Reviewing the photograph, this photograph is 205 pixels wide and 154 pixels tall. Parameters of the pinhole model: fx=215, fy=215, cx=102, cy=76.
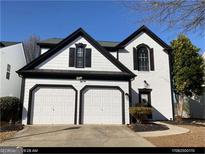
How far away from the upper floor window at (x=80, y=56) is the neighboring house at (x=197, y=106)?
1100 cm

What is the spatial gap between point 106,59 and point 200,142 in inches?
324

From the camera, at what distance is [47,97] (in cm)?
1382

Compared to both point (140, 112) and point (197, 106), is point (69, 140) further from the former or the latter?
point (197, 106)

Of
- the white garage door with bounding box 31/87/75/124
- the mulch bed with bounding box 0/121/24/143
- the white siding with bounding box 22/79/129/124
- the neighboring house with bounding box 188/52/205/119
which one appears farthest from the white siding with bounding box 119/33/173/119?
the mulch bed with bounding box 0/121/24/143

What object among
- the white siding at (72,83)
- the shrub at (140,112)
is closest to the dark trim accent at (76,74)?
the white siding at (72,83)

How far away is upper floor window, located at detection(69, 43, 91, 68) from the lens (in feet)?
48.9

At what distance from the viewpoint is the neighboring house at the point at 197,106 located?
20.1 meters

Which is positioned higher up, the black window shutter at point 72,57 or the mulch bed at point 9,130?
the black window shutter at point 72,57

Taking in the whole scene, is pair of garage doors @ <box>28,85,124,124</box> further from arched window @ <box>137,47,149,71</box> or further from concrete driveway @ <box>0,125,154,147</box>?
arched window @ <box>137,47,149,71</box>

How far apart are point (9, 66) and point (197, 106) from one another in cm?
1760

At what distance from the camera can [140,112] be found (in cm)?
1298

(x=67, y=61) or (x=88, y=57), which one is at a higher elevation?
(x=88, y=57)

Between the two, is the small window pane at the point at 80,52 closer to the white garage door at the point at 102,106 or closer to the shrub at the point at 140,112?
the white garage door at the point at 102,106

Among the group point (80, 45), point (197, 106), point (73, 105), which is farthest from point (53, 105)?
point (197, 106)
